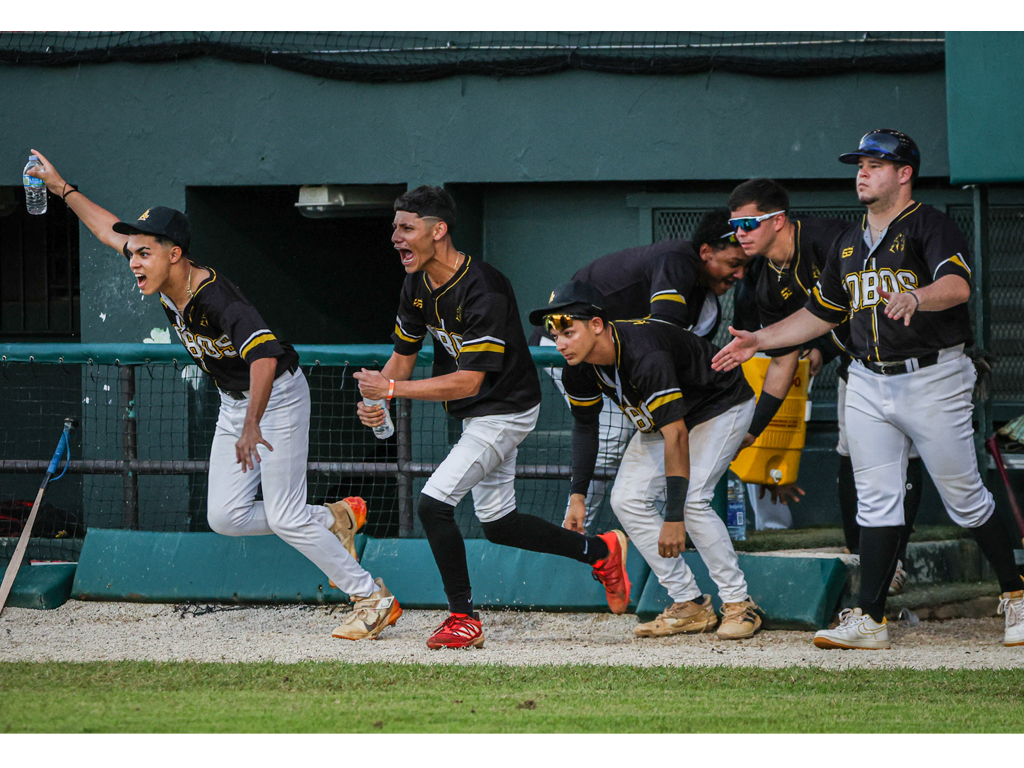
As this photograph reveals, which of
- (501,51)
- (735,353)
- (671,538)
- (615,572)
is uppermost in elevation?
(501,51)

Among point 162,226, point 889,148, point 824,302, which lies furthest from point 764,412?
point 162,226

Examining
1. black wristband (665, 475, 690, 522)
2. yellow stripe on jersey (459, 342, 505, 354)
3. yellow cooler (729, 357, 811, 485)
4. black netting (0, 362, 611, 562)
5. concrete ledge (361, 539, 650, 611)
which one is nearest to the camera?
black wristband (665, 475, 690, 522)

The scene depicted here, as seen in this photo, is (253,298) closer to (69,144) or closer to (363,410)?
(69,144)

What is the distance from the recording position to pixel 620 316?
611 cm

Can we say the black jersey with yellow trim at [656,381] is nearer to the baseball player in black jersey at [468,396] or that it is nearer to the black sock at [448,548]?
the baseball player in black jersey at [468,396]

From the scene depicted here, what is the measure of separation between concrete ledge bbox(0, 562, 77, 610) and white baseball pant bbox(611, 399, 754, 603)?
118 inches

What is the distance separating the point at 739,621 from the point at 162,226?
3.10 metres

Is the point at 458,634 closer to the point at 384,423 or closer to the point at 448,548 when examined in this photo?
the point at 448,548

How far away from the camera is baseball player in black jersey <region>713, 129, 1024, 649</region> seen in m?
4.88

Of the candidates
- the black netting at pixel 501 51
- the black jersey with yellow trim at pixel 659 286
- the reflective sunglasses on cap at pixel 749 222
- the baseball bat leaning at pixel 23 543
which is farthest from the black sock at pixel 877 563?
the baseball bat leaning at pixel 23 543

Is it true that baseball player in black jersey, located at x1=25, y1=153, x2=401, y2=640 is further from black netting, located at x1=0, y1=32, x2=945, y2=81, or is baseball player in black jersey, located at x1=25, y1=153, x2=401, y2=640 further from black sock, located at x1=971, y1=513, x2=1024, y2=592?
black netting, located at x1=0, y1=32, x2=945, y2=81

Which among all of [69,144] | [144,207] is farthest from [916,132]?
[69,144]

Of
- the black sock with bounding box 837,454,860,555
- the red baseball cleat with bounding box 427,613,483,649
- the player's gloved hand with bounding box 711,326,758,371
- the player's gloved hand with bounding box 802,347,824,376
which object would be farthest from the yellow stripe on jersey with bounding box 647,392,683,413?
the player's gloved hand with bounding box 802,347,824,376

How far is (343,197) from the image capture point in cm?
862
